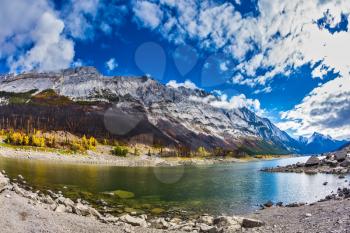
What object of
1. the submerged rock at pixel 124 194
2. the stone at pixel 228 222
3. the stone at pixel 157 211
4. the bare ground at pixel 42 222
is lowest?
the stone at pixel 157 211

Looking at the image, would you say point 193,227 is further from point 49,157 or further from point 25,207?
point 49,157

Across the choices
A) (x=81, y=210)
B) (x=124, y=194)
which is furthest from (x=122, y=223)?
(x=124, y=194)

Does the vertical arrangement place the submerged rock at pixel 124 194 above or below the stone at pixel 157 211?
above

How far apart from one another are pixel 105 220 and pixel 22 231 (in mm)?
10283

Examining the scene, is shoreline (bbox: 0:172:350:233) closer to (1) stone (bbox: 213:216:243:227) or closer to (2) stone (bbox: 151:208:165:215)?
(1) stone (bbox: 213:216:243:227)

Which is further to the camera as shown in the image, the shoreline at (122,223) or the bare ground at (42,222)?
the shoreline at (122,223)

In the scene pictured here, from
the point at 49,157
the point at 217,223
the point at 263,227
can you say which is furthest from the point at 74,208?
the point at 49,157

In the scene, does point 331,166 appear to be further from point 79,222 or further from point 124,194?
point 79,222

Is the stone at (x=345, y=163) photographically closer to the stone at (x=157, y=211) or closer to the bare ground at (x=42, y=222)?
the stone at (x=157, y=211)

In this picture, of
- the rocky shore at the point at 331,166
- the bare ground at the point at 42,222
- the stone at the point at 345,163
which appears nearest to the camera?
the bare ground at the point at 42,222

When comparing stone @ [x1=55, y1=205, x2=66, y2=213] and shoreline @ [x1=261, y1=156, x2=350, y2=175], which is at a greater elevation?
shoreline @ [x1=261, y1=156, x2=350, y2=175]

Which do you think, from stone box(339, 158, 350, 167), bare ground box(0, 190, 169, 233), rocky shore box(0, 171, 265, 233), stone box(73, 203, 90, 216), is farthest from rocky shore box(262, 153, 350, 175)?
bare ground box(0, 190, 169, 233)

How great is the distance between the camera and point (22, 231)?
24.8 m

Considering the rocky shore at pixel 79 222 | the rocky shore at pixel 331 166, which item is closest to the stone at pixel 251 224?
the rocky shore at pixel 79 222
